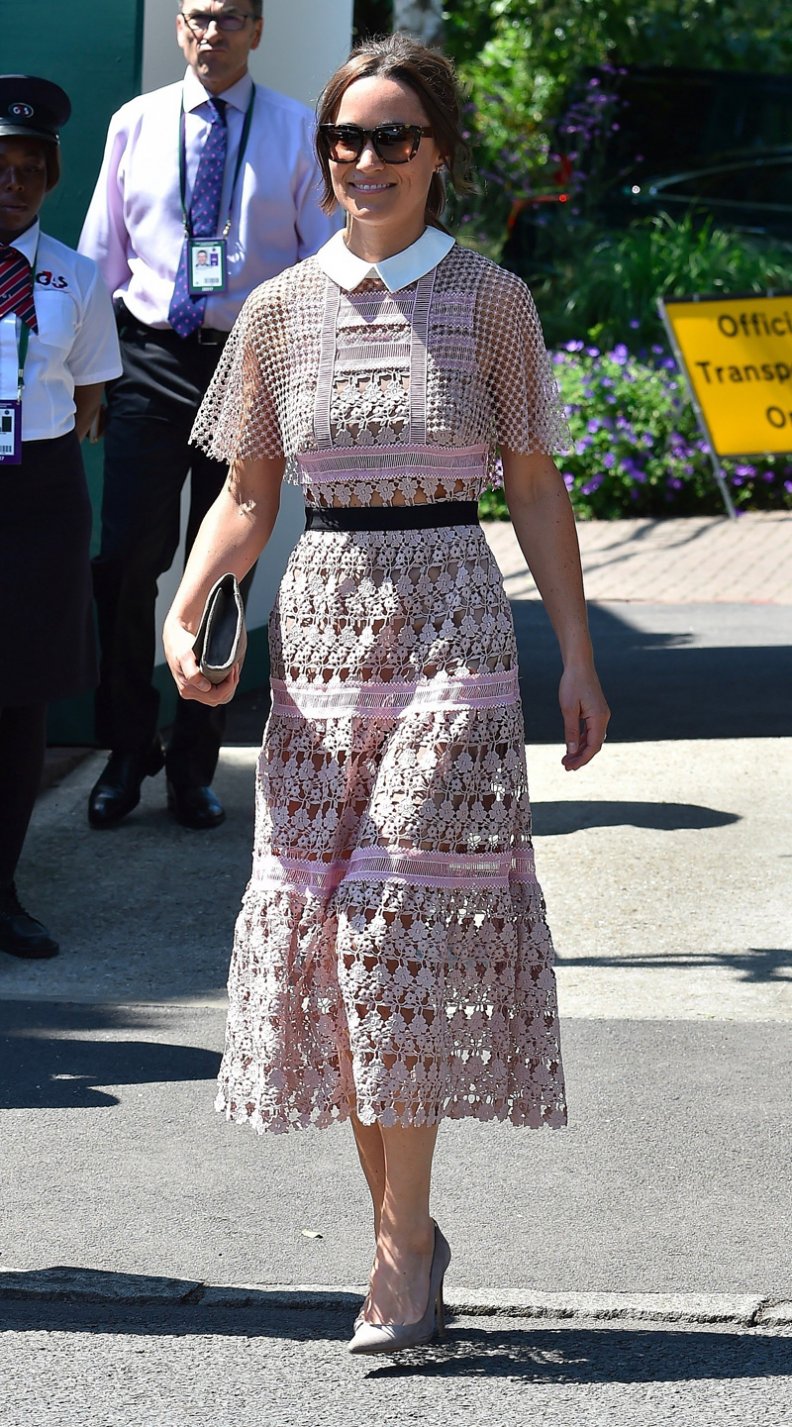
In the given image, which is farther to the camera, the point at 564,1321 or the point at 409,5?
the point at 409,5

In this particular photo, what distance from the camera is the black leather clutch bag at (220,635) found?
11.3ft

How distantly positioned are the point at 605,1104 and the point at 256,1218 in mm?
906

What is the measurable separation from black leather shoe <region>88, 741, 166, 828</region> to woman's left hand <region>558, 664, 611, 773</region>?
3.43m

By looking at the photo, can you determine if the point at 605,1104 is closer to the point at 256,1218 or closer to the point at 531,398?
the point at 256,1218

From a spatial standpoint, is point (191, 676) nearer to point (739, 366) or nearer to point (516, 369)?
point (516, 369)

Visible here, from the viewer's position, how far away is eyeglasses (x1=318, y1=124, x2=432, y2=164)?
345cm

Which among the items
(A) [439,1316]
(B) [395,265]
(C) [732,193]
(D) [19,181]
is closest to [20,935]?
(D) [19,181]

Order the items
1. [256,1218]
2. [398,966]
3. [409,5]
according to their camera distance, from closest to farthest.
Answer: [398,966] → [256,1218] → [409,5]

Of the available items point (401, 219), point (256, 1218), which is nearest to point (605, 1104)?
point (256, 1218)

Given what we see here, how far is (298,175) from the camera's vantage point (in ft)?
21.1

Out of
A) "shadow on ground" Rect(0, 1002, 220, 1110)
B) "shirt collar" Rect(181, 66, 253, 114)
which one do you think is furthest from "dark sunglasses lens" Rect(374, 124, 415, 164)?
"shirt collar" Rect(181, 66, 253, 114)

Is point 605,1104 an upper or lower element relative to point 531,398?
lower

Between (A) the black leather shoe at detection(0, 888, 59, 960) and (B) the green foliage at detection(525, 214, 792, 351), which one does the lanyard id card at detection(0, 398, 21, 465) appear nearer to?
(A) the black leather shoe at detection(0, 888, 59, 960)

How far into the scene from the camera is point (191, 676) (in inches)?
137
